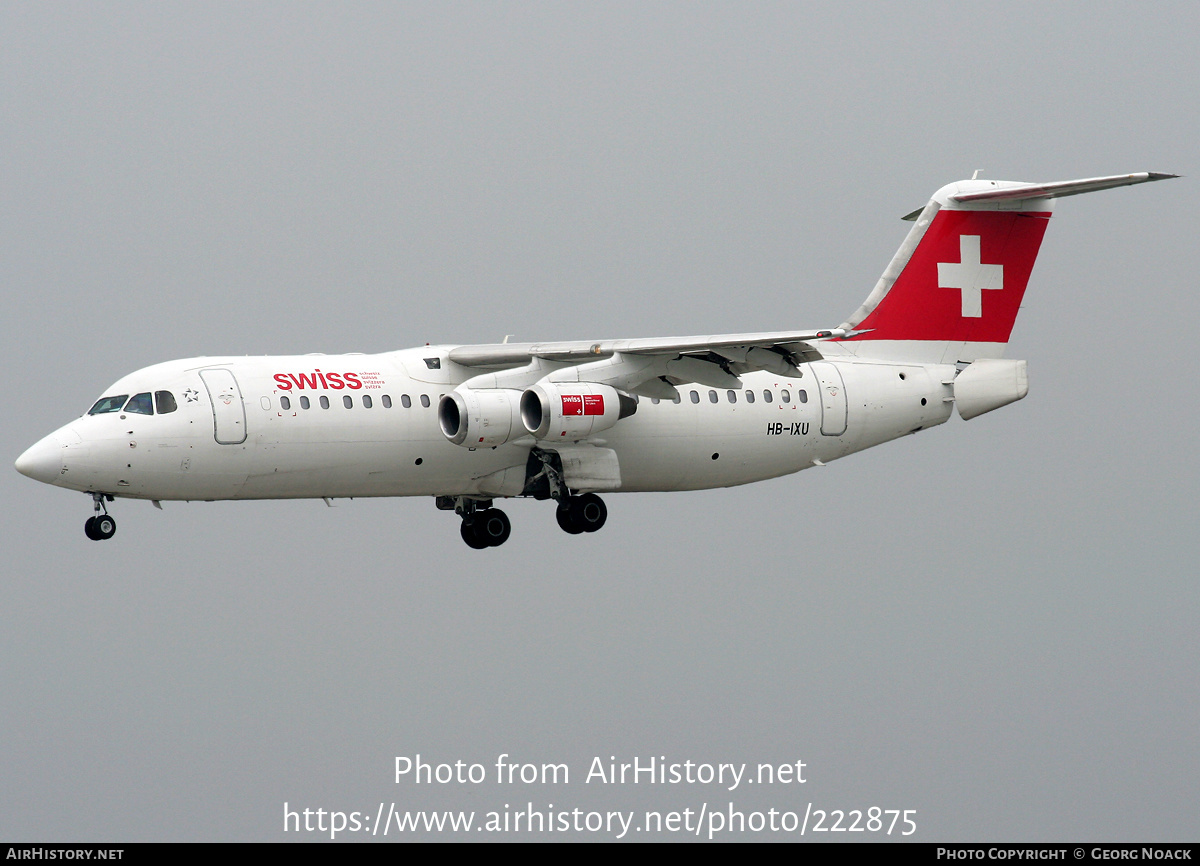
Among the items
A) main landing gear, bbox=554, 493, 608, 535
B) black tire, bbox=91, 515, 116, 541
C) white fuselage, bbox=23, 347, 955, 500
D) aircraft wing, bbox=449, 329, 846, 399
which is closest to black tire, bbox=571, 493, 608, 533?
main landing gear, bbox=554, 493, 608, 535

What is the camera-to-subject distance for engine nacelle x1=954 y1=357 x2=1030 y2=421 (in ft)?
78.3

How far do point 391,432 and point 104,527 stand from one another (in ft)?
10.9

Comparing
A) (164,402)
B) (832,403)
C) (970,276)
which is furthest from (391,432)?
(970,276)

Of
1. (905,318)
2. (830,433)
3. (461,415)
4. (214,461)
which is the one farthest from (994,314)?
(214,461)

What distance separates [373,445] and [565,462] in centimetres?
241

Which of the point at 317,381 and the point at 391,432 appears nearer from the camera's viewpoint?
the point at 317,381

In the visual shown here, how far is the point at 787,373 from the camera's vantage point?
836 inches

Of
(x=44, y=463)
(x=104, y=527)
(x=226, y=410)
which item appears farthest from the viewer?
(x=226, y=410)

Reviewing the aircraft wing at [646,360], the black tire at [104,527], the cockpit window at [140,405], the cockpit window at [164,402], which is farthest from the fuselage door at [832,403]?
the black tire at [104,527]

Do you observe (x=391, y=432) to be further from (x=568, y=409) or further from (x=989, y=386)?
(x=989, y=386)

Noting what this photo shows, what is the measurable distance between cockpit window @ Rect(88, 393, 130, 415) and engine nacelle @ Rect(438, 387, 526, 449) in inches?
139

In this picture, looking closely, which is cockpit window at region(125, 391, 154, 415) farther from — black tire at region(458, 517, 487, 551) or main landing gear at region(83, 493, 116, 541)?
black tire at region(458, 517, 487, 551)

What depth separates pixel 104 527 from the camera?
65.2ft

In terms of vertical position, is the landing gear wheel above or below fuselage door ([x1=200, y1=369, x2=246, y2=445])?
below
